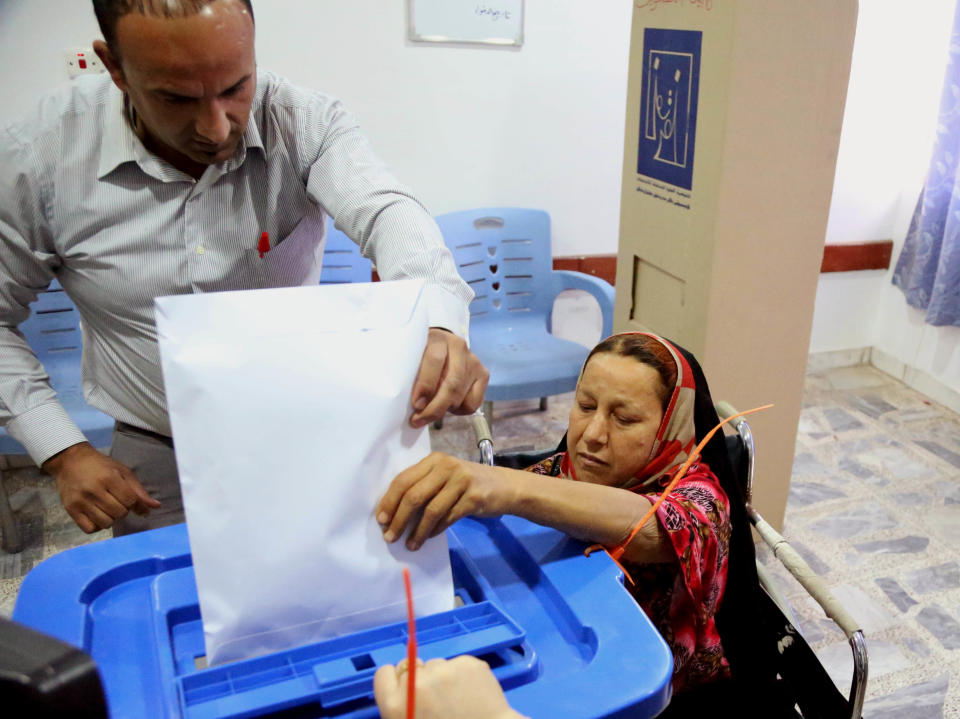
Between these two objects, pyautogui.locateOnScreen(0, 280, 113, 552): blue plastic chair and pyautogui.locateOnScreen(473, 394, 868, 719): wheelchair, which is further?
pyautogui.locateOnScreen(0, 280, 113, 552): blue plastic chair

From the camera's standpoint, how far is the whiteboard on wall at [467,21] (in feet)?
9.80

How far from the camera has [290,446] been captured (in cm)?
79

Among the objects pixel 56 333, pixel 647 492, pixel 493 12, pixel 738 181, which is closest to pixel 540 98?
pixel 493 12

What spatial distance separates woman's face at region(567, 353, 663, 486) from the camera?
146 centimetres

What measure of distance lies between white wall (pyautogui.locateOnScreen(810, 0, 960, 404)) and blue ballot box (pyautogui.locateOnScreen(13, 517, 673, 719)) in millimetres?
3328

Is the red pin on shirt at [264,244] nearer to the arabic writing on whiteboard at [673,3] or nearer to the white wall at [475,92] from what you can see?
the arabic writing on whiteboard at [673,3]

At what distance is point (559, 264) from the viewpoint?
351cm

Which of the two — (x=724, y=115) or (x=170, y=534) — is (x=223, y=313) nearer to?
(x=170, y=534)

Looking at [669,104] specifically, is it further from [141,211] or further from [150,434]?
[150,434]

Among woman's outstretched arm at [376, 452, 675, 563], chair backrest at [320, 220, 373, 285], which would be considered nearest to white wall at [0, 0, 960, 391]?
chair backrest at [320, 220, 373, 285]

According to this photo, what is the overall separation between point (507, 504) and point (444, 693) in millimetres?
325

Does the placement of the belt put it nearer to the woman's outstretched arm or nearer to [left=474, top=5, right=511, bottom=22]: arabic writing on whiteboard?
the woman's outstretched arm

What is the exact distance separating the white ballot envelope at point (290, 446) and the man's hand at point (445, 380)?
0.01 meters

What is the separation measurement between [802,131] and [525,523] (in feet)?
5.00
